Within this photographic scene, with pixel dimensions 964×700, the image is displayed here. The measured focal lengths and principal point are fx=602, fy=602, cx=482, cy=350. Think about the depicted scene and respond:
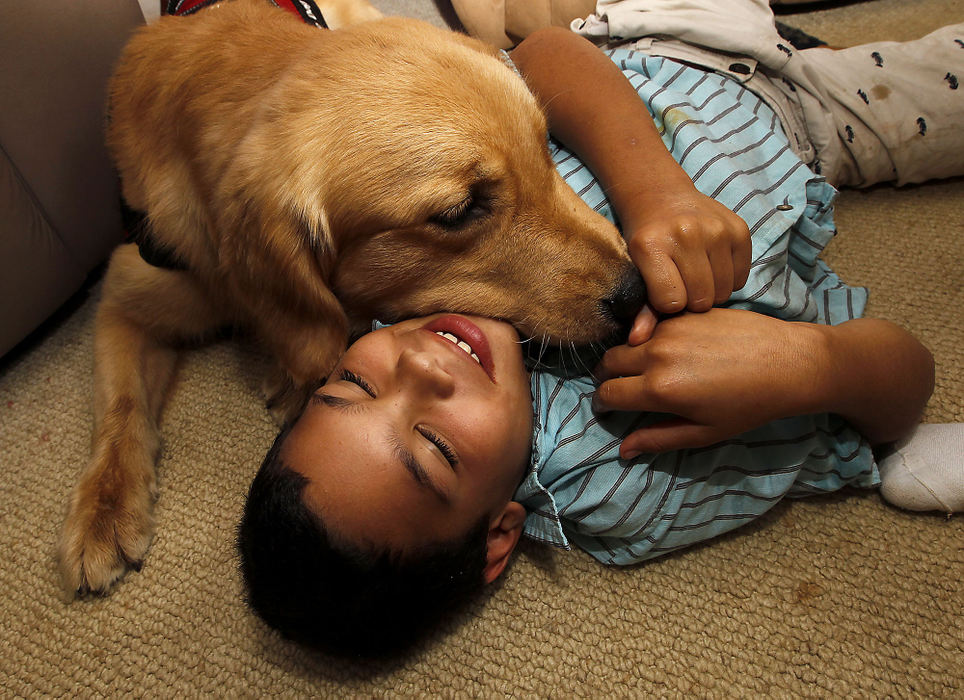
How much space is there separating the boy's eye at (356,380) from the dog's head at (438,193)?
0.49 ft

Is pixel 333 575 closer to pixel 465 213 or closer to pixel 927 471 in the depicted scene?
pixel 465 213

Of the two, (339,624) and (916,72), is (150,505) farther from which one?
(916,72)

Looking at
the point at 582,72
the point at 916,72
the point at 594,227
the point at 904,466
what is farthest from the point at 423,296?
the point at 916,72

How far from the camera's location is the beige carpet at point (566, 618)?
962 millimetres

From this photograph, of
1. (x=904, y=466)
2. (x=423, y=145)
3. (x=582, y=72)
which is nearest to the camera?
(x=423, y=145)

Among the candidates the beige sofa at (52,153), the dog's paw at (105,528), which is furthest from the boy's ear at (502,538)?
the beige sofa at (52,153)

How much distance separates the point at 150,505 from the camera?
1148 mm

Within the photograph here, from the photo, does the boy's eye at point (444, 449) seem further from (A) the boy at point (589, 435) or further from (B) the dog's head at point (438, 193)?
(B) the dog's head at point (438, 193)

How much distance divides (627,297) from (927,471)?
63cm

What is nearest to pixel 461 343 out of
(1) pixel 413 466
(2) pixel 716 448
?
(1) pixel 413 466

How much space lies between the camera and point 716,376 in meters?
0.85

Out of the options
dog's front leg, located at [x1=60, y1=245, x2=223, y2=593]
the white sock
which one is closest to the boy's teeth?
dog's front leg, located at [x1=60, y1=245, x2=223, y2=593]

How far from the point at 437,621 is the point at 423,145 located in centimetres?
75

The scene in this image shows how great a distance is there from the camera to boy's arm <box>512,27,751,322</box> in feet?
2.97
